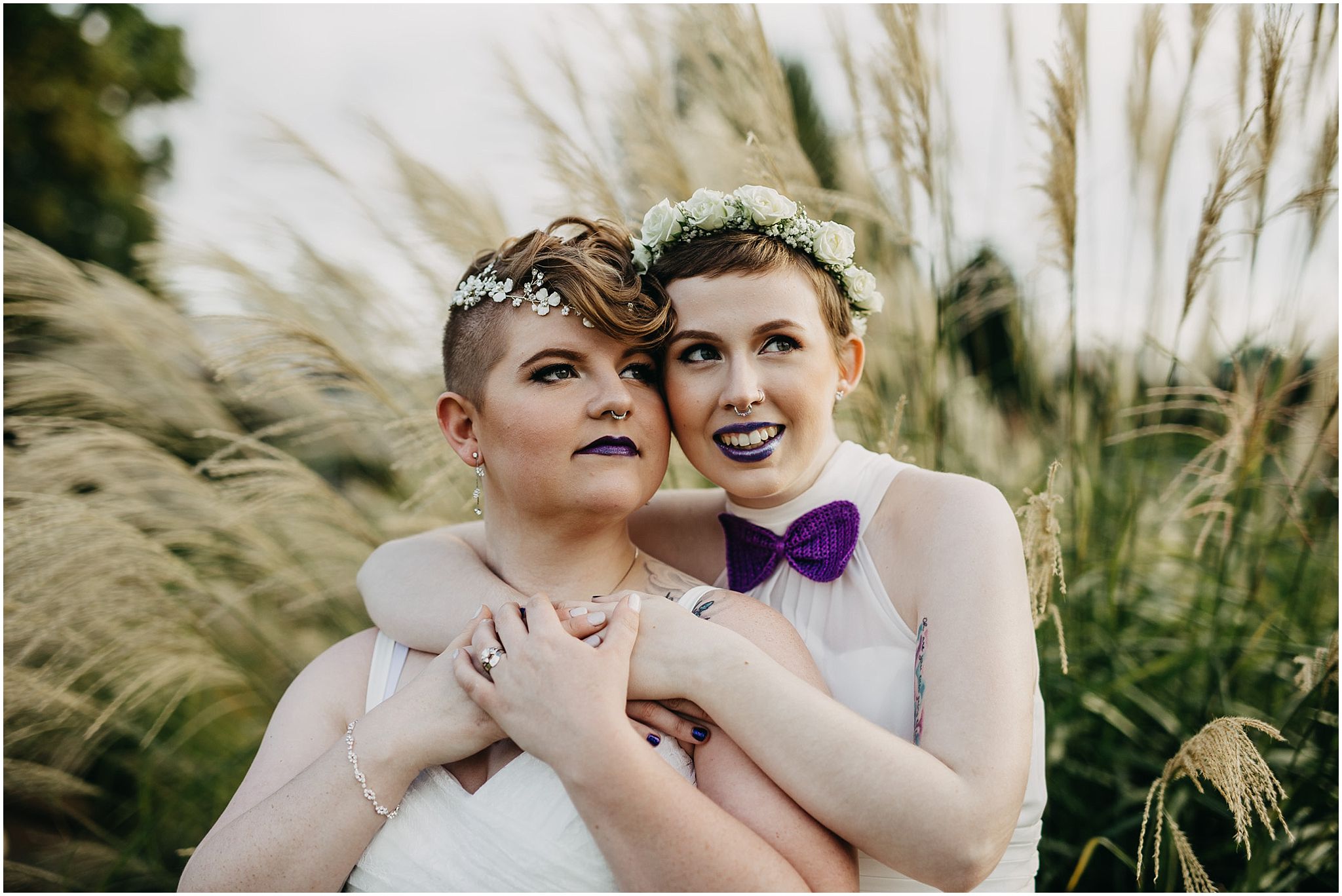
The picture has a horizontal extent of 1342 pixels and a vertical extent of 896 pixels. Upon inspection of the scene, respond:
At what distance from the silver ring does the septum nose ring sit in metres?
0.71

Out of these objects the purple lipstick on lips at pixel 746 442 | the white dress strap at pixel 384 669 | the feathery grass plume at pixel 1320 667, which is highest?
the purple lipstick on lips at pixel 746 442

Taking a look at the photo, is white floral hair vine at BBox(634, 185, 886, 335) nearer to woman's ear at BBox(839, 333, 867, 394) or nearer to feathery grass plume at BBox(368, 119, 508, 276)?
woman's ear at BBox(839, 333, 867, 394)

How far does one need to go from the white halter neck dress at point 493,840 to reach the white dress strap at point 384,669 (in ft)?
0.84

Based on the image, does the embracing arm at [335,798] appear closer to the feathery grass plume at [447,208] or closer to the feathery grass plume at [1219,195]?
the feathery grass plume at [447,208]

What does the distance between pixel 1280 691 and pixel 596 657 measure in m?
2.50

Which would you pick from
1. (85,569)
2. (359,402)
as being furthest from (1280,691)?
(85,569)

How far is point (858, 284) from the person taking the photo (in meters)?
2.24

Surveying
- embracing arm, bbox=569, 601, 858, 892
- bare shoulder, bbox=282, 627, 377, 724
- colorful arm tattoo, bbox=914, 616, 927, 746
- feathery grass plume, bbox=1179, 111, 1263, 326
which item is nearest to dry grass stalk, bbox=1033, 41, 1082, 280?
Result: feathery grass plume, bbox=1179, 111, 1263, 326

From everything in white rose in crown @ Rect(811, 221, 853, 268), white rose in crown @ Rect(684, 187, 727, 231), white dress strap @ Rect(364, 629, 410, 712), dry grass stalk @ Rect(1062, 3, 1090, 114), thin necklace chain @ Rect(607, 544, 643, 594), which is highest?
dry grass stalk @ Rect(1062, 3, 1090, 114)

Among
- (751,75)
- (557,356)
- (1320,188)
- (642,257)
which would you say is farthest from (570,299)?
(1320,188)

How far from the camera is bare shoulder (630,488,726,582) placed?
240 cm

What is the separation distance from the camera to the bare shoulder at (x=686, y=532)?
240 centimetres

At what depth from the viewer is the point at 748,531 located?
222cm

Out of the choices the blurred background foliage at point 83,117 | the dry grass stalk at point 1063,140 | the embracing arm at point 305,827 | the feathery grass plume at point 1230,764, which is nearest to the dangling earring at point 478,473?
the embracing arm at point 305,827
